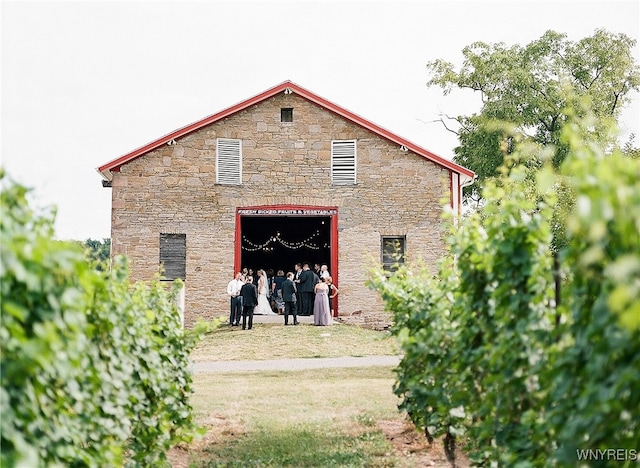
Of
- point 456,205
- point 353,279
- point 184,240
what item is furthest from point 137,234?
point 456,205

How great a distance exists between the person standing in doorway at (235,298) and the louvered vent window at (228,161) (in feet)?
10.1

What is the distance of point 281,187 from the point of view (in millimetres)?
23984

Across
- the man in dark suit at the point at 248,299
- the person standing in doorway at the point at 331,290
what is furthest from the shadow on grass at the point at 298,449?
the person standing in doorway at the point at 331,290

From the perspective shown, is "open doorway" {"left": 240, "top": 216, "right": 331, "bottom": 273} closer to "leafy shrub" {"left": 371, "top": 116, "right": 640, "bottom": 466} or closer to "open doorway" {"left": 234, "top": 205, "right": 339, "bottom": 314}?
"open doorway" {"left": 234, "top": 205, "right": 339, "bottom": 314}

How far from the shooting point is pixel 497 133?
35.0m

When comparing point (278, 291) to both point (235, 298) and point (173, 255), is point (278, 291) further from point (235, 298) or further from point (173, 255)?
point (173, 255)

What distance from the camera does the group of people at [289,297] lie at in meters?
21.5

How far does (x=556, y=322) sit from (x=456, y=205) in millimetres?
20504

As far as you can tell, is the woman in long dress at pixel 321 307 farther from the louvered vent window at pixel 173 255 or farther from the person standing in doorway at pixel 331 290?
the louvered vent window at pixel 173 255

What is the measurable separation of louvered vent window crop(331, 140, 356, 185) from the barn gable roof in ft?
2.52

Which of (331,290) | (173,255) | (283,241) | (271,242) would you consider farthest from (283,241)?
(173,255)

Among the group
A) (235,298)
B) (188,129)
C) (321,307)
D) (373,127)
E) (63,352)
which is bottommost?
(321,307)

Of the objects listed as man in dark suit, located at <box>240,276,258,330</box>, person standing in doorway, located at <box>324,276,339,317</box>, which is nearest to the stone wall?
person standing in doorway, located at <box>324,276,339,317</box>

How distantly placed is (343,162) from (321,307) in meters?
4.64
